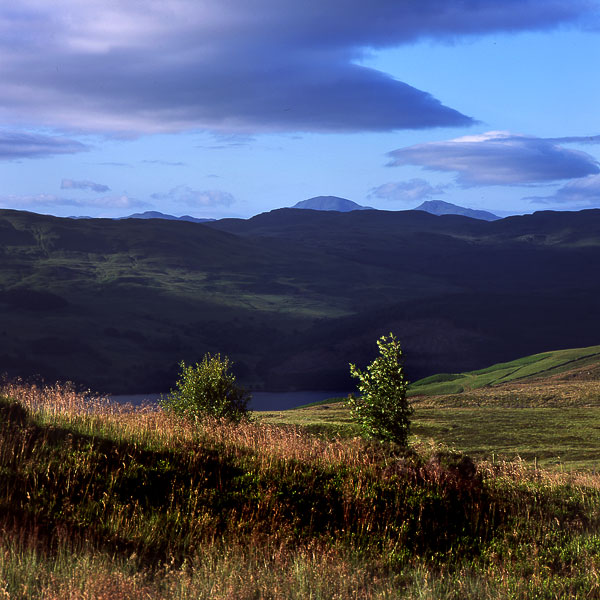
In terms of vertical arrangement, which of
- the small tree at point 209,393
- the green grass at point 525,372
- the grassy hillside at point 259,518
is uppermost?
the grassy hillside at point 259,518

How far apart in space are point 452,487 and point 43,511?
26.9 feet

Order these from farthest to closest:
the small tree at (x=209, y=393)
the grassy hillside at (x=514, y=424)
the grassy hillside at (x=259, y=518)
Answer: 1. the grassy hillside at (x=514, y=424)
2. the small tree at (x=209, y=393)
3. the grassy hillside at (x=259, y=518)

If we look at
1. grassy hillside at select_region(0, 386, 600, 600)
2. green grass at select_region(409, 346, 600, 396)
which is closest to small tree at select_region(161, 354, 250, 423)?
grassy hillside at select_region(0, 386, 600, 600)

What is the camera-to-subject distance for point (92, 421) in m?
16.5

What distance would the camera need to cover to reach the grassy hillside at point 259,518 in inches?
376

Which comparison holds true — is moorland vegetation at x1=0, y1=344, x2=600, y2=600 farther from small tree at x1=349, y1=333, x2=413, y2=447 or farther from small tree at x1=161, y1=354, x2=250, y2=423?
small tree at x1=161, y1=354, x2=250, y2=423

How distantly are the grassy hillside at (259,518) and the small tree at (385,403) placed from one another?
10283 millimetres

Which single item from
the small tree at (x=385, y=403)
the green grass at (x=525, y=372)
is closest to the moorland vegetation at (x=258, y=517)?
the small tree at (x=385, y=403)

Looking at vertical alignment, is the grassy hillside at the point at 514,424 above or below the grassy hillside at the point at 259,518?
below

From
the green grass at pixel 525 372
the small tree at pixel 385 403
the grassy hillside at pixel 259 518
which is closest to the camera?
the grassy hillside at pixel 259 518

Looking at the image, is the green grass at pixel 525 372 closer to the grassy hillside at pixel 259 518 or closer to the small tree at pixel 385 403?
the small tree at pixel 385 403

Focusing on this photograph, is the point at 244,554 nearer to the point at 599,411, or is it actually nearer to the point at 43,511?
the point at 43,511

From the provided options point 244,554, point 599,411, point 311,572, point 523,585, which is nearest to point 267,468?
point 244,554

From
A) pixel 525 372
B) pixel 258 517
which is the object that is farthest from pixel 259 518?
pixel 525 372
